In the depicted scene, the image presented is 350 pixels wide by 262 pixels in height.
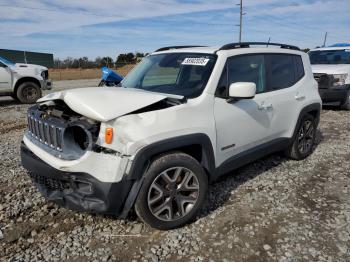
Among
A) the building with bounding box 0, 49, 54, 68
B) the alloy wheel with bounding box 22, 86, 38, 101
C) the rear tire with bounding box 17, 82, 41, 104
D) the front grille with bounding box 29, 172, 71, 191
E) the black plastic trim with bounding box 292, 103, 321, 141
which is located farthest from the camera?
the building with bounding box 0, 49, 54, 68

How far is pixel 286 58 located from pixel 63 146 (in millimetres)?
3344

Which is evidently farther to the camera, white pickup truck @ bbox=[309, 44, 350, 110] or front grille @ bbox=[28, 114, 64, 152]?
white pickup truck @ bbox=[309, 44, 350, 110]

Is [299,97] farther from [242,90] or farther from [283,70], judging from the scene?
[242,90]

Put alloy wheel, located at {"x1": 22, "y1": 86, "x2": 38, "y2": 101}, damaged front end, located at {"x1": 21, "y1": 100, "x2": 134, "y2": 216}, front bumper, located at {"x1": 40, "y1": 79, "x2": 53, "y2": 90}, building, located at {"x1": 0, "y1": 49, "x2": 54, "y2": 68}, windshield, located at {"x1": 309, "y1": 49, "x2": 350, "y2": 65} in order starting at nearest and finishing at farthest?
damaged front end, located at {"x1": 21, "y1": 100, "x2": 134, "y2": 216} → windshield, located at {"x1": 309, "y1": 49, "x2": 350, "y2": 65} → alloy wheel, located at {"x1": 22, "y1": 86, "x2": 38, "y2": 101} → front bumper, located at {"x1": 40, "y1": 79, "x2": 53, "y2": 90} → building, located at {"x1": 0, "y1": 49, "x2": 54, "y2": 68}

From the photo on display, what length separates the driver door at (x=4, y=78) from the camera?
1057 centimetres

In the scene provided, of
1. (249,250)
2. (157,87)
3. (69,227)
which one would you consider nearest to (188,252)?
(249,250)

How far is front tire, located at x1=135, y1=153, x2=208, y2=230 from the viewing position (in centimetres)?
293

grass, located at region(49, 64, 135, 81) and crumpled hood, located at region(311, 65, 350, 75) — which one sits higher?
crumpled hood, located at region(311, 65, 350, 75)

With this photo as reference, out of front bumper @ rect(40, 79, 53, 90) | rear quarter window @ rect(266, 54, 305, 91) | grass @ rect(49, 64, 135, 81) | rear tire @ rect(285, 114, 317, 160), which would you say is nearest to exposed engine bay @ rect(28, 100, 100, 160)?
rear quarter window @ rect(266, 54, 305, 91)

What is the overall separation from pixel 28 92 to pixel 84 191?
30.9 feet

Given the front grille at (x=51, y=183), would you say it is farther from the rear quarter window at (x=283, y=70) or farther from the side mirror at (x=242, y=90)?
the rear quarter window at (x=283, y=70)

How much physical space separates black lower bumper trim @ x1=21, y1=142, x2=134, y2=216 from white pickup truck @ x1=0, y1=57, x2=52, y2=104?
8.83 meters

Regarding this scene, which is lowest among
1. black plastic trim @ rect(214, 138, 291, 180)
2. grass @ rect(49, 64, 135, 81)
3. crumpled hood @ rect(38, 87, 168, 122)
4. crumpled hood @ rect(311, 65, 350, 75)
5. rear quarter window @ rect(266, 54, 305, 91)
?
grass @ rect(49, 64, 135, 81)

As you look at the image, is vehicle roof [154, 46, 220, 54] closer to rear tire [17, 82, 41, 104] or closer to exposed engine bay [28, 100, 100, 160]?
exposed engine bay [28, 100, 100, 160]
